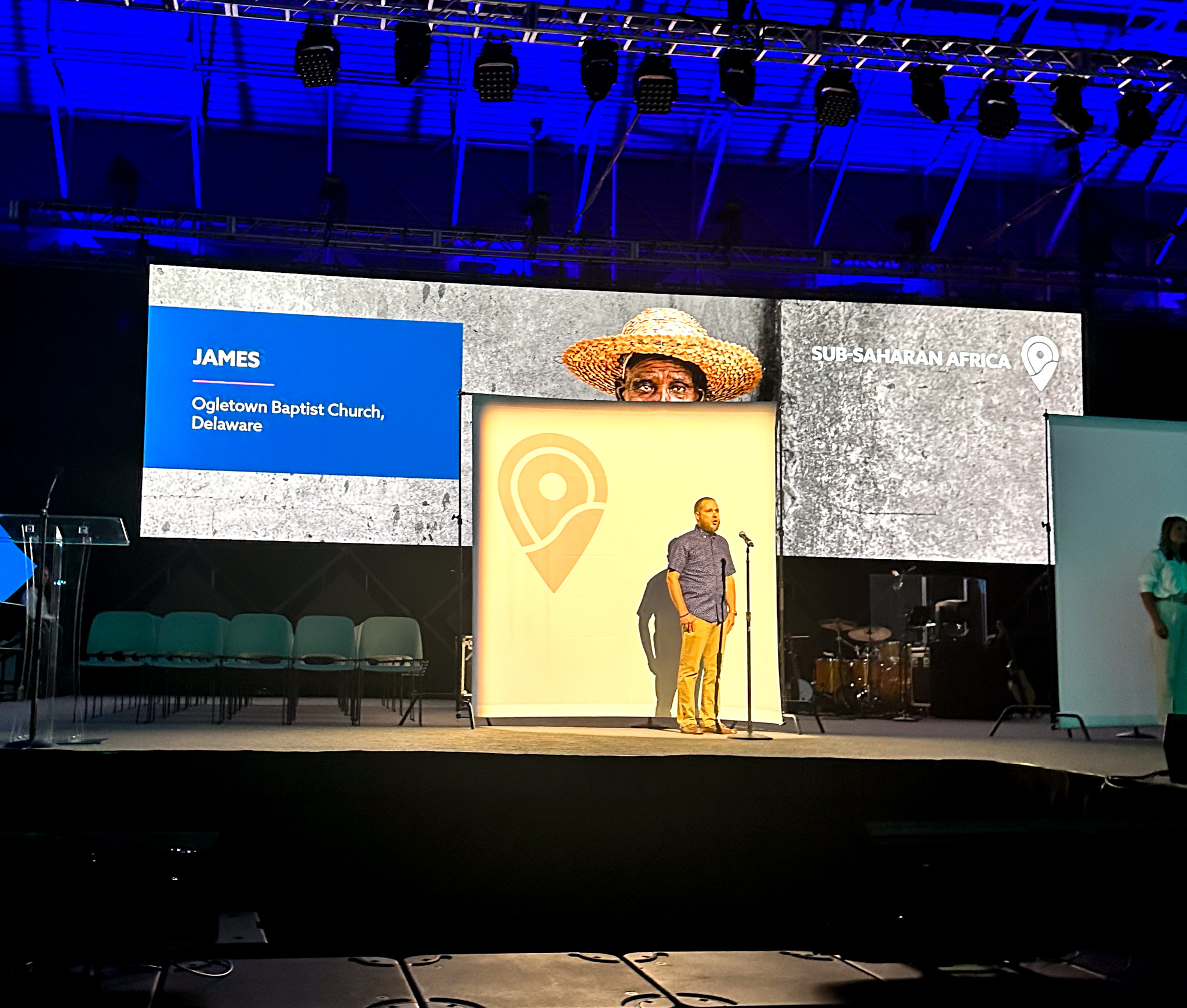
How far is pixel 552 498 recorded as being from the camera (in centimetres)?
654

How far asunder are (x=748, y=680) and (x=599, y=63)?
4.12 m

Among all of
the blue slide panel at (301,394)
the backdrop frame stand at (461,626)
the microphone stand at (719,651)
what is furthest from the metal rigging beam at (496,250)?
the microphone stand at (719,651)

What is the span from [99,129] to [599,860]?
31.1 feet

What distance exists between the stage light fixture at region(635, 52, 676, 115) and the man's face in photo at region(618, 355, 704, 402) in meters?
1.71

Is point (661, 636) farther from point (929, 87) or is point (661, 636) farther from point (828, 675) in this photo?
point (929, 87)

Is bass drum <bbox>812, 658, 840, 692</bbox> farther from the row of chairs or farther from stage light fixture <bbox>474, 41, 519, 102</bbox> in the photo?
stage light fixture <bbox>474, 41, 519, 102</bbox>

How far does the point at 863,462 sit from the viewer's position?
9.30 m

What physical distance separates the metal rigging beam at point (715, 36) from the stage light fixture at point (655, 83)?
0.11 metres

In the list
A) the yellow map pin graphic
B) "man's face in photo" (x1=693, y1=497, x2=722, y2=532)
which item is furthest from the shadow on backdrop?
the yellow map pin graphic

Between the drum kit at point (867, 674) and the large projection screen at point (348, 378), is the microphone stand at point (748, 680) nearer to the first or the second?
the drum kit at point (867, 674)

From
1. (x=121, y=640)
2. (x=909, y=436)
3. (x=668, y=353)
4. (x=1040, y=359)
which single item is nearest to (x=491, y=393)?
(x=668, y=353)

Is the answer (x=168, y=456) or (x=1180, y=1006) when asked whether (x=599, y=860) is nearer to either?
(x=1180, y=1006)

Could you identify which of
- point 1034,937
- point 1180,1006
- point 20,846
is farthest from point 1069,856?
point 20,846

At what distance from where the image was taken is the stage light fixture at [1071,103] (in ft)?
26.0
